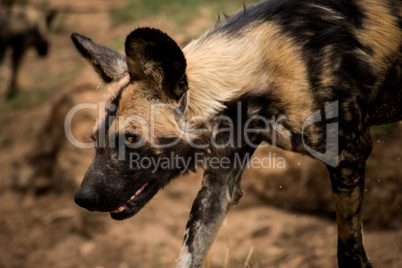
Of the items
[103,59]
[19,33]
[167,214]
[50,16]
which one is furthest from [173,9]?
[103,59]

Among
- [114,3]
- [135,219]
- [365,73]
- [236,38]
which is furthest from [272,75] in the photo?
[114,3]

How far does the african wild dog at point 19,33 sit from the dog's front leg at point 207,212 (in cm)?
560

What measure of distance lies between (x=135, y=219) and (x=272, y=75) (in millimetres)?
2732

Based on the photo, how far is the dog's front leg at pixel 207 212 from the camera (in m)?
2.35

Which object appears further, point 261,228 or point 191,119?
point 261,228

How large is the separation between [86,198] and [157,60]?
668 millimetres

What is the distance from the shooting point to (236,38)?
239 centimetres

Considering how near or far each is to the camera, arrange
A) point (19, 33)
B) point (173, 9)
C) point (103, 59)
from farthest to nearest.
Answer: point (19, 33)
point (173, 9)
point (103, 59)

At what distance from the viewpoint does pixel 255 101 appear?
2295mm

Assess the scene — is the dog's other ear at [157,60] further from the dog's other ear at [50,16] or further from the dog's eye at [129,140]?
the dog's other ear at [50,16]

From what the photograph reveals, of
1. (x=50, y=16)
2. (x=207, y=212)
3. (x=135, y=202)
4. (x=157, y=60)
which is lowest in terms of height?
(x=207, y=212)

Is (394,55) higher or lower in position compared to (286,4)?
lower

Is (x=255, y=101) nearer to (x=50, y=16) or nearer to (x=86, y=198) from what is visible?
(x=86, y=198)

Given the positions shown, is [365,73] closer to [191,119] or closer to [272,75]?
[272,75]
